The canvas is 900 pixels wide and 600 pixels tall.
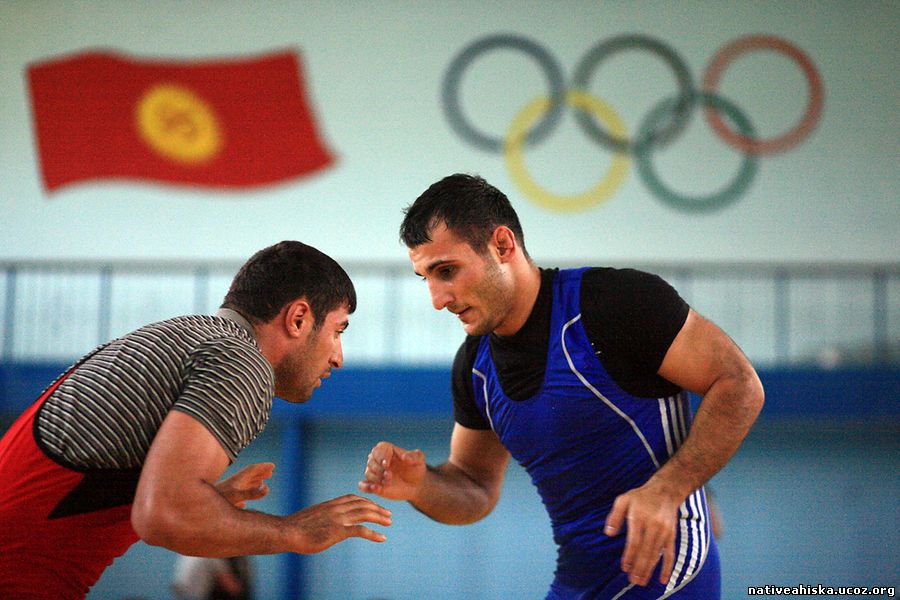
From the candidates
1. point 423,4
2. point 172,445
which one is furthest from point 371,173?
point 172,445

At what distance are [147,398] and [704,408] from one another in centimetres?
150

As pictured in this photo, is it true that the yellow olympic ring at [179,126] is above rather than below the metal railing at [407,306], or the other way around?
above

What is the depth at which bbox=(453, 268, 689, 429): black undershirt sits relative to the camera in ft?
9.21

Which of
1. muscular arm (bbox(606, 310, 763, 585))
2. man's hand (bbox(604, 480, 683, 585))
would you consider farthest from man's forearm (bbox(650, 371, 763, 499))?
man's hand (bbox(604, 480, 683, 585))

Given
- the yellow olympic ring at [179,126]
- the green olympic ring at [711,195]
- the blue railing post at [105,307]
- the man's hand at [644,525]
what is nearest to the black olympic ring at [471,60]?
the green olympic ring at [711,195]

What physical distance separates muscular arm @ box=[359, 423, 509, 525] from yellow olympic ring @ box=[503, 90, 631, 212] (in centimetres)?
869

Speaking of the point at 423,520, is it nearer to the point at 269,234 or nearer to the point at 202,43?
the point at 269,234

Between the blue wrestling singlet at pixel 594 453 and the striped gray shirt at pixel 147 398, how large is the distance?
0.99 meters

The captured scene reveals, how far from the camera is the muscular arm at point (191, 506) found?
6.79 ft

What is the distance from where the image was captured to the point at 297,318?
268 centimetres

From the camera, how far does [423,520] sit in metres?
11.0

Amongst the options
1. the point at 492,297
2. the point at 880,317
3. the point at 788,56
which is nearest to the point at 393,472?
the point at 492,297

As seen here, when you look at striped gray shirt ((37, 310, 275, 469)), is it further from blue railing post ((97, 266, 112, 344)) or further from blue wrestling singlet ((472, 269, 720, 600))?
blue railing post ((97, 266, 112, 344))

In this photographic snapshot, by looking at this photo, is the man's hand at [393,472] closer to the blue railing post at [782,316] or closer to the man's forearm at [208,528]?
the man's forearm at [208,528]
